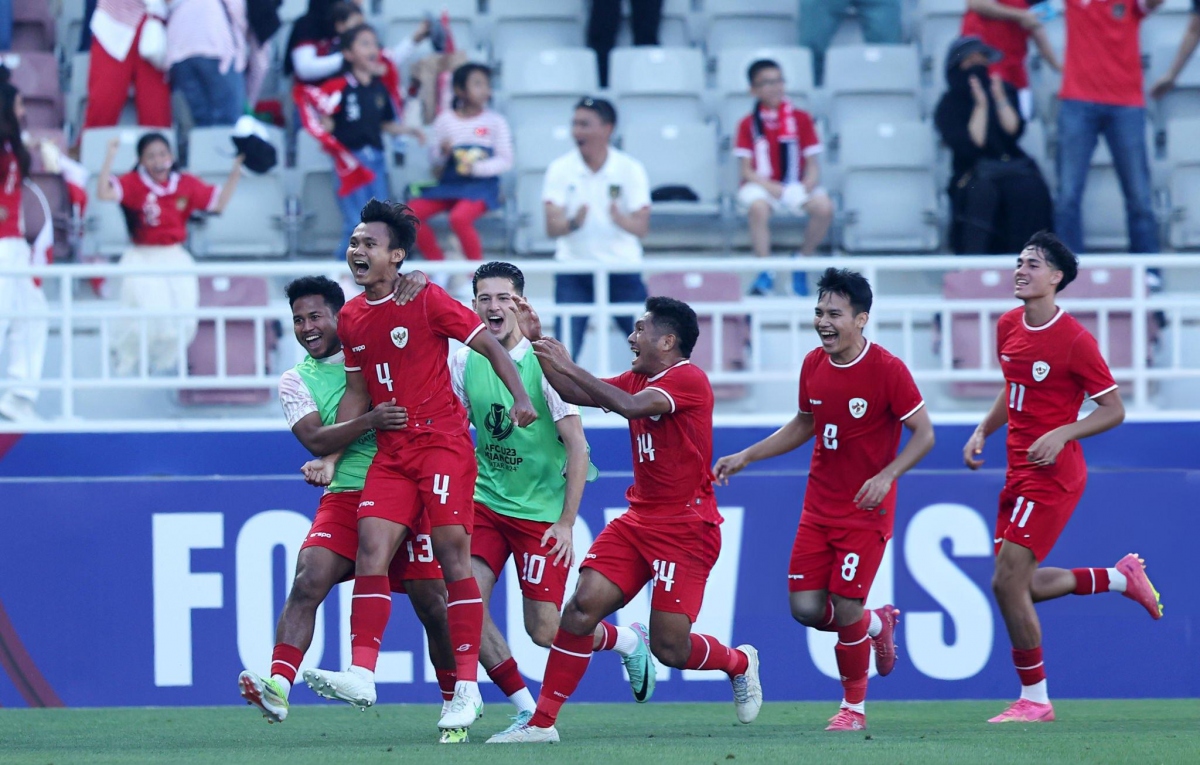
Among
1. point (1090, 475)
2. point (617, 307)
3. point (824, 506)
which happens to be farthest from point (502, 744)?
point (1090, 475)

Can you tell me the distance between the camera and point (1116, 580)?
7.85 meters

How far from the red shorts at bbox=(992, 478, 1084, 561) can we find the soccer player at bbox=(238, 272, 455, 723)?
255 centimetres

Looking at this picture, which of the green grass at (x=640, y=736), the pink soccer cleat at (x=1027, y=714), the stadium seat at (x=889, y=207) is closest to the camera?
the green grass at (x=640, y=736)

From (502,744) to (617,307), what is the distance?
3.24 metres

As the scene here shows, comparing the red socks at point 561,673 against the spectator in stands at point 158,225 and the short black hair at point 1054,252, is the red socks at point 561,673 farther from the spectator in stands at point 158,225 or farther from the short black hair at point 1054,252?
the spectator in stands at point 158,225

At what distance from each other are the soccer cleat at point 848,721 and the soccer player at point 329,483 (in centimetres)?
166

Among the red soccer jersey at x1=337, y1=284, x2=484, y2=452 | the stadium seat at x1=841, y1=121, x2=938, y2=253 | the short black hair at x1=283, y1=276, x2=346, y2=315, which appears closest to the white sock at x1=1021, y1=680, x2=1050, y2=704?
the red soccer jersey at x1=337, y1=284, x2=484, y2=452

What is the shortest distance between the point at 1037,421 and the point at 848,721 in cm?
157

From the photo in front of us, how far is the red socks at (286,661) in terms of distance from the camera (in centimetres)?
629

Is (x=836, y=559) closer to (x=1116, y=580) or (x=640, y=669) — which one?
(x=640, y=669)

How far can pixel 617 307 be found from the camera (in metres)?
8.98

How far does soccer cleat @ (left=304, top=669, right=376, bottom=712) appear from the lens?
5922mm

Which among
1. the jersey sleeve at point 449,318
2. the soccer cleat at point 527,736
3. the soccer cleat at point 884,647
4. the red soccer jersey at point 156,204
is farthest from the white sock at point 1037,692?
the red soccer jersey at point 156,204

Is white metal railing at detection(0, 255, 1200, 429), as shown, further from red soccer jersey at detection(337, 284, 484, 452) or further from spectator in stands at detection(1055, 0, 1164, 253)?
red soccer jersey at detection(337, 284, 484, 452)
